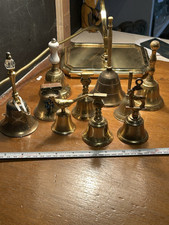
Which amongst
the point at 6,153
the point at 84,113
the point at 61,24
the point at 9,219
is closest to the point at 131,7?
the point at 61,24

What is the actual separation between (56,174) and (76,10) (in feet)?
4.41

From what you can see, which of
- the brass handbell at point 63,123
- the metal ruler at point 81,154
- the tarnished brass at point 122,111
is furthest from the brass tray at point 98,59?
the metal ruler at point 81,154

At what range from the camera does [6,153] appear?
970mm

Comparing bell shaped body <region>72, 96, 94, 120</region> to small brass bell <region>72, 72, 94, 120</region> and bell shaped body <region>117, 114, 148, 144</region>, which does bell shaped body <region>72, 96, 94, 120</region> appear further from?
bell shaped body <region>117, 114, 148, 144</region>

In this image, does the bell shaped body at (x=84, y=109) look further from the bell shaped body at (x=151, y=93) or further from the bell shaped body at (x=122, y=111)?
the bell shaped body at (x=151, y=93)

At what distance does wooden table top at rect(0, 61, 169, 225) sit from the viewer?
775 millimetres

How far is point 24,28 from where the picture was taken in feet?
4.37

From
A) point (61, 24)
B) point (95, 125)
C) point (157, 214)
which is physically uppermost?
point (61, 24)

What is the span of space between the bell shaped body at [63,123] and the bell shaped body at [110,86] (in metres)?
0.21

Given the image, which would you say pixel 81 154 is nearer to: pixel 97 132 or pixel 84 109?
pixel 97 132

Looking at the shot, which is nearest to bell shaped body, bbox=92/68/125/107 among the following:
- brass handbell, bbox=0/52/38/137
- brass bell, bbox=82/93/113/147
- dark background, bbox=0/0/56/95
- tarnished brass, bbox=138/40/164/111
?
tarnished brass, bbox=138/40/164/111

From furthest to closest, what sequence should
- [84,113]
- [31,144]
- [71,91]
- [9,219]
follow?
[71,91], [84,113], [31,144], [9,219]

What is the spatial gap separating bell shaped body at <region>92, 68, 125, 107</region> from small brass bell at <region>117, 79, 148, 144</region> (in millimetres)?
175

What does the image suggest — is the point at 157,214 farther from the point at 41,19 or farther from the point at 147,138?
the point at 41,19
